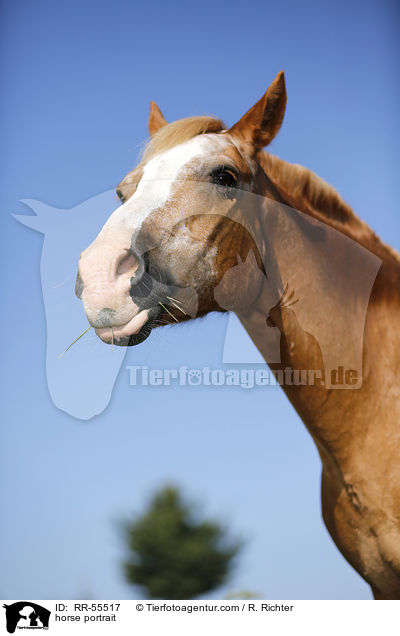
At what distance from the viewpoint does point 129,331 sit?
1.41 metres

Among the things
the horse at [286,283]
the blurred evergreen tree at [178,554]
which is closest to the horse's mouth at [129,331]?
the horse at [286,283]

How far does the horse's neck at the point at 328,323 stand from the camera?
1.61m

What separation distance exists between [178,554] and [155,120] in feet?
20.4

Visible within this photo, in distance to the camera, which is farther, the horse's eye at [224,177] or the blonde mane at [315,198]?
the blonde mane at [315,198]

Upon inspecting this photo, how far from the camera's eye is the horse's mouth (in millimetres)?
1397

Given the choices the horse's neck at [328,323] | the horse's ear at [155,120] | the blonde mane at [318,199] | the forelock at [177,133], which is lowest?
the horse's neck at [328,323]

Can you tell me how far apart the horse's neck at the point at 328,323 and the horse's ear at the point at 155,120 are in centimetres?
72

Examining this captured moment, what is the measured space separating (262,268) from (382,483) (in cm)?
80

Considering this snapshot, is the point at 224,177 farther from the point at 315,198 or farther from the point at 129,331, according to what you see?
the point at 129,331

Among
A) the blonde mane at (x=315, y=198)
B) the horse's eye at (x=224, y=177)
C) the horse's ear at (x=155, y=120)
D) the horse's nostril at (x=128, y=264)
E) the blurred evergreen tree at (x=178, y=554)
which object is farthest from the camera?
the blurred evergreen tree at (x=178, y=554)
